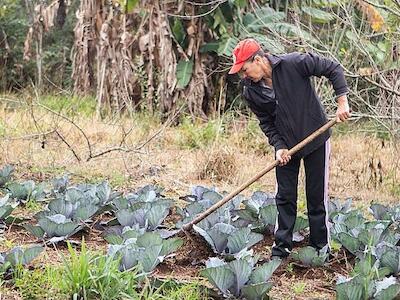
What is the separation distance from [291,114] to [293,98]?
119 millimetres

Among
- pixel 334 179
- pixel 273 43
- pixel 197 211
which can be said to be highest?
pixel 273 43

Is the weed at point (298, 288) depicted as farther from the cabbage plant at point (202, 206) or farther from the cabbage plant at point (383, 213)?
the cabbage plant at point (383, 213)

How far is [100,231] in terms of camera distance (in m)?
5.33

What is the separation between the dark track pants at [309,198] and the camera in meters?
4.70

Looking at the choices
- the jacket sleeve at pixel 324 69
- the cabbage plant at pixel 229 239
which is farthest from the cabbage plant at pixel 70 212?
the jacket sleeve at pixel 324 69

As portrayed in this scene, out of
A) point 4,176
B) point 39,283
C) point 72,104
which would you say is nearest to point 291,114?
point 39,283

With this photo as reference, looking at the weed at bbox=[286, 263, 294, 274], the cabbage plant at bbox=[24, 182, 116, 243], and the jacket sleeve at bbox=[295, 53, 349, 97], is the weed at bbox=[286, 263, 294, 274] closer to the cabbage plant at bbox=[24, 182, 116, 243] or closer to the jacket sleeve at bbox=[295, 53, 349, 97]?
the jacket sleeve at bbox=[295, 53, 349, 97]

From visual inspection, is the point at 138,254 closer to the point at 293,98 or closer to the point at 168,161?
the point at 293,98

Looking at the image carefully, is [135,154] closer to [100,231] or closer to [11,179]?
[11,179]

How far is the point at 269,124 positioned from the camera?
476cm

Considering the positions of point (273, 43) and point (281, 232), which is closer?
point (281, 232)

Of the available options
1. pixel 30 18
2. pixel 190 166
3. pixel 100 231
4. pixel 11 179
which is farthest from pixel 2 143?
pixel 30 18

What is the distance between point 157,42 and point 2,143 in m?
4.27

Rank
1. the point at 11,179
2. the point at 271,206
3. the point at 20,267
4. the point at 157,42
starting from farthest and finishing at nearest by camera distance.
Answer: the point at 157,42, the point at 11,179, the point at 271,206, the point at 20,267
